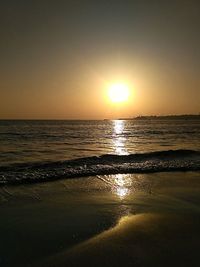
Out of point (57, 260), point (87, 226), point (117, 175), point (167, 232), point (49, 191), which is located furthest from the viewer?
point (117, 175)

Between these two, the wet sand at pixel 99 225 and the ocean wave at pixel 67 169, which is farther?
the ocean wave at pixel 67 169

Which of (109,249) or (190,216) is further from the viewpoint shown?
(190,216)

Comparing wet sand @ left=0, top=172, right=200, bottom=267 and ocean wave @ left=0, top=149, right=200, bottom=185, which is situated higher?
wet sand @ left=0, top=172, right=200, bottom=267

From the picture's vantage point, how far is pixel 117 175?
12836mm

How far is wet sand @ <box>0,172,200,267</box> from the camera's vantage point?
4.53 metres

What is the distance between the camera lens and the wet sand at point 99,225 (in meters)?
4.53

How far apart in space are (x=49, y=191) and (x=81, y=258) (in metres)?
4.95

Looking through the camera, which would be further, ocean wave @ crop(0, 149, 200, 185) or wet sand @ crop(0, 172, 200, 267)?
ocean wave @ crop(0, 149, 200, 185)

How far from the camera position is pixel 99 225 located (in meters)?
6.05

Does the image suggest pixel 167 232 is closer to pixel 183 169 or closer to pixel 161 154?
pixel 183 169

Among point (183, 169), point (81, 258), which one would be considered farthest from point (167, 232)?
point (183, 169)

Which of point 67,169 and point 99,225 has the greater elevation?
Result: point 99,225

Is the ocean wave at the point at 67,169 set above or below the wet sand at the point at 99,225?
below

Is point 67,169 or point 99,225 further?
point 67,169
